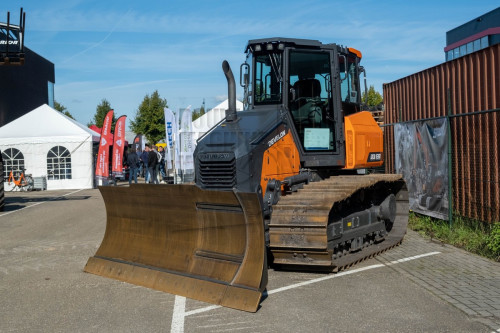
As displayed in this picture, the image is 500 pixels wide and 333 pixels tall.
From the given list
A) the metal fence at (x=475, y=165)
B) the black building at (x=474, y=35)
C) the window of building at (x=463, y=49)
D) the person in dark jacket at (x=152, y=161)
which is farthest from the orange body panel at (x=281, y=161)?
the window of building at (x=463, y=49)

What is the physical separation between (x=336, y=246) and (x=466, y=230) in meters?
2.89

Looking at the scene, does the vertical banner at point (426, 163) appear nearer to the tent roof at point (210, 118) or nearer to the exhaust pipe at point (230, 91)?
the exhaust pipe at point (230, 91)

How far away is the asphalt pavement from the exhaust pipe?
2.26m

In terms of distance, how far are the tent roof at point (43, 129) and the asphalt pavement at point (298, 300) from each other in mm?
18520

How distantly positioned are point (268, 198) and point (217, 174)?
0.76 meters

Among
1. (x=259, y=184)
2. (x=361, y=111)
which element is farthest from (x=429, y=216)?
(x=259, y=184)

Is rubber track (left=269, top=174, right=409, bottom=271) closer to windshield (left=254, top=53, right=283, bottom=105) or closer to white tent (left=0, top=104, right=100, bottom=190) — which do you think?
windshield (left=254, top=53, right=283, bottom=105)

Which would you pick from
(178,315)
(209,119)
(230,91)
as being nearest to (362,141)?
(230,91)

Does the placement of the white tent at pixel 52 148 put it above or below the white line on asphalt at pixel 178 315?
above

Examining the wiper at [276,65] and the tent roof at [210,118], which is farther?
the tent roof at [210,118]

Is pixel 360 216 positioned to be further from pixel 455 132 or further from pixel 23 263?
pixel 23 263

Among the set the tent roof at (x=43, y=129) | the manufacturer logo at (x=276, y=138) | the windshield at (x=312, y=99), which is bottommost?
the manufacturer logo at (x=276, y=138)

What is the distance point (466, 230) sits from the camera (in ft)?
29.8

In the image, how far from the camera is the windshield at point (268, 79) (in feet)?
26.9
